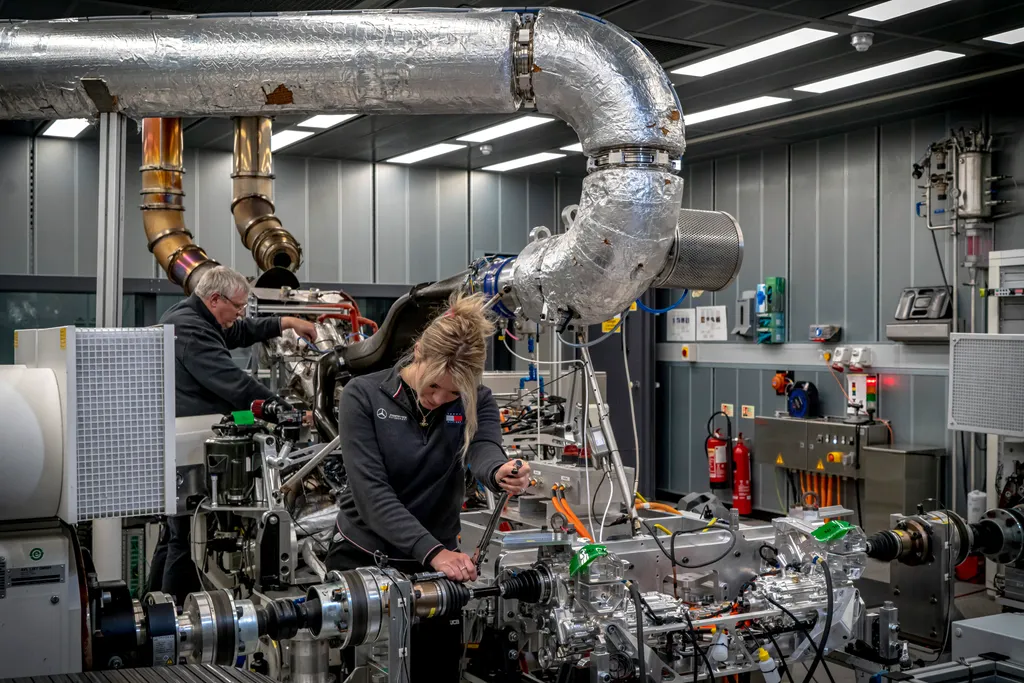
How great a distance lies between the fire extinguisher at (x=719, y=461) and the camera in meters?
7.83

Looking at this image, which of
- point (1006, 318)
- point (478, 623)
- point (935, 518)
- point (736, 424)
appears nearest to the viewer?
point (478, 623)

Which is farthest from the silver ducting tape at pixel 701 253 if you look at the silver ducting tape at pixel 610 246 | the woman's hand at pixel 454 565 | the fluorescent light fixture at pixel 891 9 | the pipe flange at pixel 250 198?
the pipe flange at pixel 250 198

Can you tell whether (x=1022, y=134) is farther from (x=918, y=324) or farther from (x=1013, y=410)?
(x=1013, y=410)

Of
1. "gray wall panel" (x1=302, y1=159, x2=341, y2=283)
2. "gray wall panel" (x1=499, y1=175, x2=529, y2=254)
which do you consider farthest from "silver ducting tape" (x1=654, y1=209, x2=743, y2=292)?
"gray wall panel" (x1=499, y1=175, x2=529, y2=254)

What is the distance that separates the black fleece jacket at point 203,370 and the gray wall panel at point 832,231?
4.68 m

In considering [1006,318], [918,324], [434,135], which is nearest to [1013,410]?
[1006,318]

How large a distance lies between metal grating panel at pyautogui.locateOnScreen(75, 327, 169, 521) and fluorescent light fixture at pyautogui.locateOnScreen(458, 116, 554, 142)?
5.01 m

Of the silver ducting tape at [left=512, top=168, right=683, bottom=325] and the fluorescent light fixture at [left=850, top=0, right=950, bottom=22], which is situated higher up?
the fluorescent light fixture at [left=850, top=0, right=950, bottom=22]

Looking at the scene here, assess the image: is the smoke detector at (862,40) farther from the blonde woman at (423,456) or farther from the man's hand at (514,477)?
the man's hand at (514,477)

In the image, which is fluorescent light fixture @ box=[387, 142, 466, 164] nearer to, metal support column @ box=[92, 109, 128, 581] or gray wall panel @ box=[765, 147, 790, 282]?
gray wall panel @ box=[765, 147, 790, 282]

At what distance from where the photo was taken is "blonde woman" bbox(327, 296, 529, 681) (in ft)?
7.98

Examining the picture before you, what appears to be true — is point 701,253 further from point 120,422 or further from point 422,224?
point 422,224

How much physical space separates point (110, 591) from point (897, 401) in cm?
590

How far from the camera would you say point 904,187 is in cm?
669
